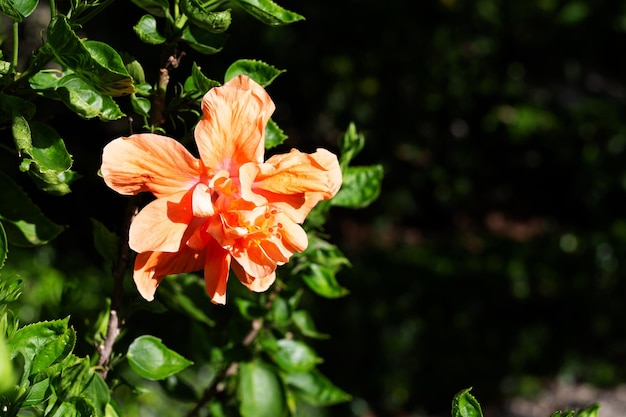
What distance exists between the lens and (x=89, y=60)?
915 millimetres

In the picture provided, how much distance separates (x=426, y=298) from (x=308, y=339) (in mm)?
889

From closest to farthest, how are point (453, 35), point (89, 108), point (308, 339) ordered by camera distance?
point (89, 108) < point (308, 339) < point (453, 35)

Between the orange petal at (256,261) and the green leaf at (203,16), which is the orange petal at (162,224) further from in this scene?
the green leaf at (203,16)

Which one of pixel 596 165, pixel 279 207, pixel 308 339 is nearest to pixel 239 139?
pixel 279 207

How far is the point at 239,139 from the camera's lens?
1.03 meters

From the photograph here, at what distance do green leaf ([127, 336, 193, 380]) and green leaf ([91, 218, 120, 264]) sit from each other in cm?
15

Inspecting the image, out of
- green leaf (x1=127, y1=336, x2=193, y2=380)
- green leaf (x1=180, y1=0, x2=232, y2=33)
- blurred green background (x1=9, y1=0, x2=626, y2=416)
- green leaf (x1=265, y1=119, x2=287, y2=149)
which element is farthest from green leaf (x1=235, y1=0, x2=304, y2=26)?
blurred green background (x1=9, y1=0, x2=626, y2=416)

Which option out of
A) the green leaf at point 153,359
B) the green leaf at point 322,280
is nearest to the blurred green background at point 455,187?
the green leaf at point 322,280

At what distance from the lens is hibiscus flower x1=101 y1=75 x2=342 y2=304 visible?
98cm

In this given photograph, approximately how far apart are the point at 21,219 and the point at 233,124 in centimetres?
40

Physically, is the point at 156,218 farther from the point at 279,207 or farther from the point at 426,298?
the point at 426,298

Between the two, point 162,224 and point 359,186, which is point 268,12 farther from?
point 359,186

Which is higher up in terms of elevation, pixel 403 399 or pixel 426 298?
pixel 426 298

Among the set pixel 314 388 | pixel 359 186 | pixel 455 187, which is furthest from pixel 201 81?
pixel 455 187
